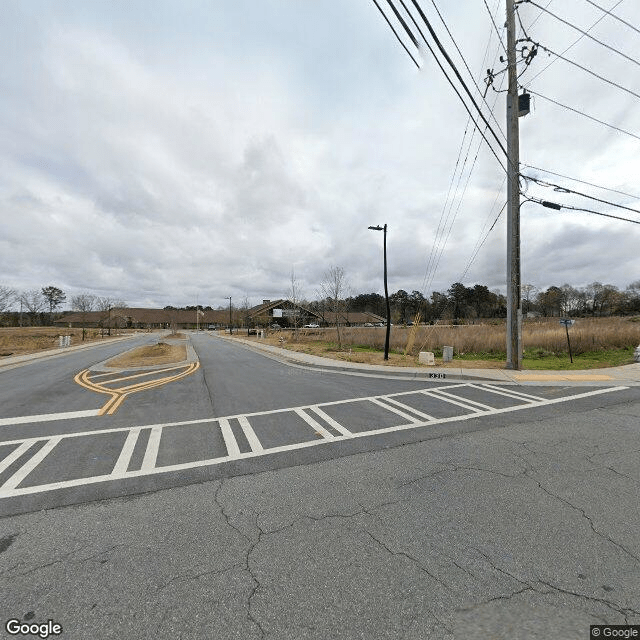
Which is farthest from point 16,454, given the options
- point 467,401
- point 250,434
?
point 467,401

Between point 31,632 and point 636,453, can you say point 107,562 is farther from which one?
point 636,453

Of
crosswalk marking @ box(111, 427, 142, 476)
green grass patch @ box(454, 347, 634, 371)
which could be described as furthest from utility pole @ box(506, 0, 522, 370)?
crosswalk marking @ box(111, 427, 142, 476)

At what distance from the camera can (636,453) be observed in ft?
15.6

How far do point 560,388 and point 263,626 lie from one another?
1069 centimetres

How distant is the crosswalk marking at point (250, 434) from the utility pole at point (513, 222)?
11.0 metres

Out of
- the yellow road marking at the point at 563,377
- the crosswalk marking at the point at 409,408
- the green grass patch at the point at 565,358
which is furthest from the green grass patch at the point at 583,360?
the crosswalk marking at the point at 409,408

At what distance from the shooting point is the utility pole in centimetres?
1266

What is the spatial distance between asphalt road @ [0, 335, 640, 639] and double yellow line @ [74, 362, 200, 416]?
1281 millimetres

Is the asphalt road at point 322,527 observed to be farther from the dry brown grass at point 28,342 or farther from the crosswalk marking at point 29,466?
the dry brown grass at point 28,342

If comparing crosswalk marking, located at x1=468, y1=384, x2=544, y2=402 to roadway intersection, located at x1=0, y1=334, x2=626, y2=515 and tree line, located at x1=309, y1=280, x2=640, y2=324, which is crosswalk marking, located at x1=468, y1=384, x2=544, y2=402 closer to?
roadway intersection, located at x1=0, y1=334, x2=626, y2=515

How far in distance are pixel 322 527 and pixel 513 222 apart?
533 inches

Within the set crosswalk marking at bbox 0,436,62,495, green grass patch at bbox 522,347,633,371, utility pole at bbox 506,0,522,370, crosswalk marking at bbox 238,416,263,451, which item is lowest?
crosswalk marking at bbox 238,416,263,451

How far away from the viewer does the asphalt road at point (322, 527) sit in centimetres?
212

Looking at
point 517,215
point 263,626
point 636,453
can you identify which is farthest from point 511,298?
point 263,626
